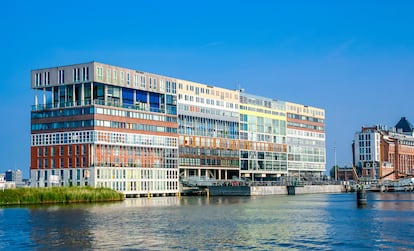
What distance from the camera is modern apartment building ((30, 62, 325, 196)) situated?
5325 inches

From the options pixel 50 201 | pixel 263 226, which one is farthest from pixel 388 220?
pixel 50 201

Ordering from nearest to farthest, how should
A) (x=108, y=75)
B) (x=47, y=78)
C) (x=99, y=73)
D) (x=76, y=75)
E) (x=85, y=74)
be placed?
(x=85, y=74) → (x=99, y=73) → (x=76, y=75) → (x=108, y=75) → (x=47, y=78)

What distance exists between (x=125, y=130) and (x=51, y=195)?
38962mm

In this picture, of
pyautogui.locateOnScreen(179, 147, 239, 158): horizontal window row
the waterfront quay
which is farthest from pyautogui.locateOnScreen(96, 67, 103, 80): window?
the waterfront quay

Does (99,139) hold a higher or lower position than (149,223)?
higher

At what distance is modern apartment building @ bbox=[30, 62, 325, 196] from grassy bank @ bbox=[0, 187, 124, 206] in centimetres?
1539

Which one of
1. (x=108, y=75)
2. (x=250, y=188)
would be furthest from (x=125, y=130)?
(x=250, y=188)

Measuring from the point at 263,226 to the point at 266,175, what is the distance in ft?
438

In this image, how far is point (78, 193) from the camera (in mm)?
108188

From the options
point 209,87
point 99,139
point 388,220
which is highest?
point 209,87

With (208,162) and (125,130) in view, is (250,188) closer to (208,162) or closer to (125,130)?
(208,162)

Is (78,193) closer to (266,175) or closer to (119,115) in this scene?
(119,115)

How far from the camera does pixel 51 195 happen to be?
104000 mm

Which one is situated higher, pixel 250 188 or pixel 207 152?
pixel 207 152
